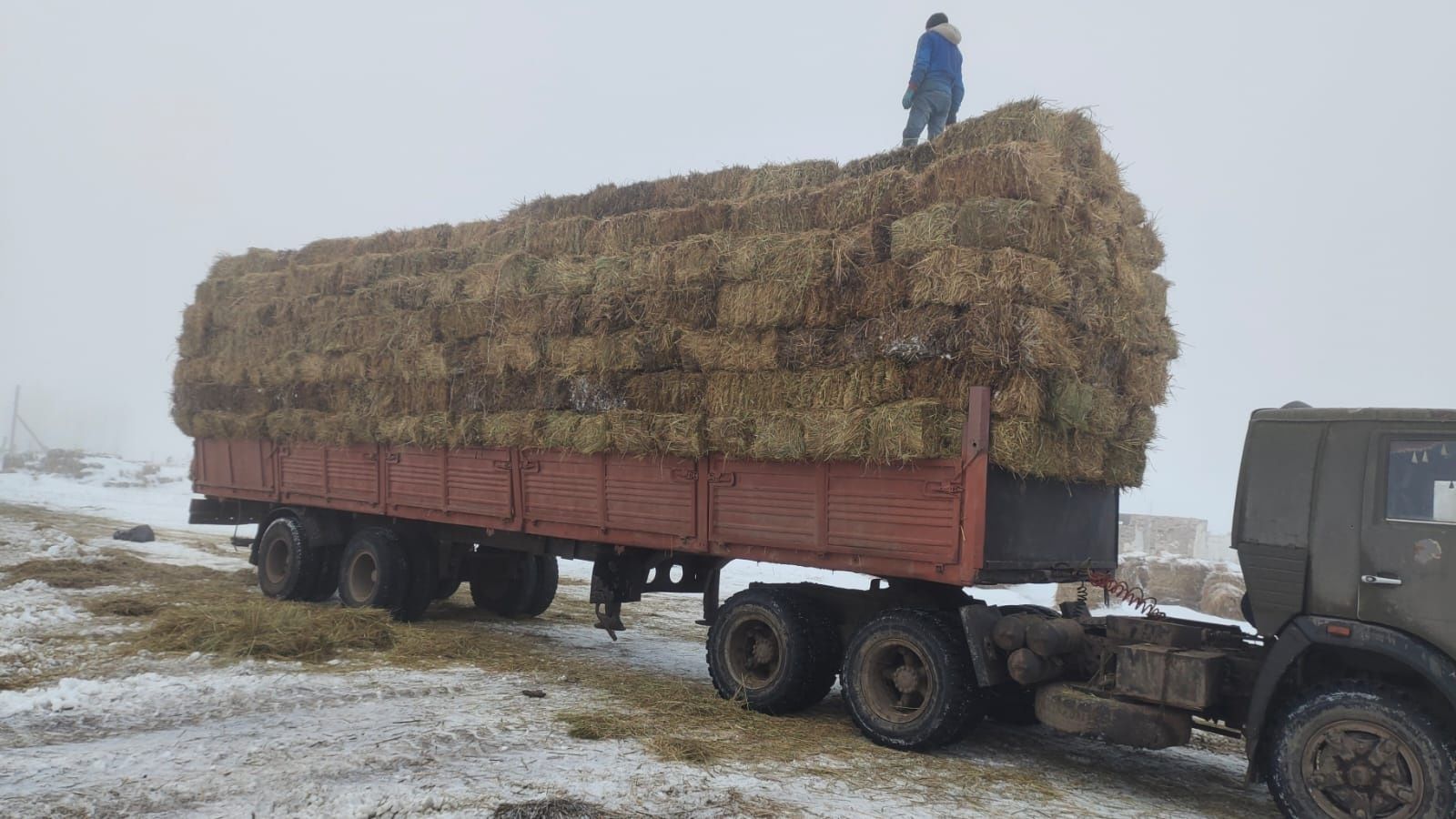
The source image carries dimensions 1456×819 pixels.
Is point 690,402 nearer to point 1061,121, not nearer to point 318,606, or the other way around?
point 1061,121

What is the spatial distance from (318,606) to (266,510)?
9.49 ft

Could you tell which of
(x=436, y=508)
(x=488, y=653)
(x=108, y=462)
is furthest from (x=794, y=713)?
(x=108, y=462)

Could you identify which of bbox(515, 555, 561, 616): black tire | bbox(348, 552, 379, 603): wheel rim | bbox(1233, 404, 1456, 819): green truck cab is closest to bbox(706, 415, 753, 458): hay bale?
bbox(1233, 404, 1456, 819): green truck cab

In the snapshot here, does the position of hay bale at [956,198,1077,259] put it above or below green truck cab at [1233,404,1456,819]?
above

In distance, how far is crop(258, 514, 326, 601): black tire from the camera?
12930mm

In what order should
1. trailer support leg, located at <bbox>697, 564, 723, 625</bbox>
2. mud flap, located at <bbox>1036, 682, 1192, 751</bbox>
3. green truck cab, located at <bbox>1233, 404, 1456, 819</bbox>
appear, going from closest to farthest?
green truck cab, located at <bbox>1233, 404, 1456, 819</bbox>
mud flap, located at <bbox>1036, 682, 1192, 751</bbox>
trailer support leg, located at <bbox>697, 564, 723, 625</bbox>

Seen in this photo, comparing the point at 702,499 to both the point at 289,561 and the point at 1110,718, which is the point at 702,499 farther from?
the point at 289,561

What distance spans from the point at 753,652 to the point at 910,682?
1.57 m

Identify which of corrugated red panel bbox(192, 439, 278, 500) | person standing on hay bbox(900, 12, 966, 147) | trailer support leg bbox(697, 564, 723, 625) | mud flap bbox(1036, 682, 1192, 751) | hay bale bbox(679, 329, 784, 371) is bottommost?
mud flap bbox(1036, 682, 1192, 751)

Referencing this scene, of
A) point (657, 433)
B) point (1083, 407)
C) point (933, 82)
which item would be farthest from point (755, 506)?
point (933, 82)

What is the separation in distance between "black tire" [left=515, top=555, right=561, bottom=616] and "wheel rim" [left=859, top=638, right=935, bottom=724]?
20.4 ft

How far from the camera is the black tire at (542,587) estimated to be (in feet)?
42.7

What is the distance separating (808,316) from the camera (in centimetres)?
814

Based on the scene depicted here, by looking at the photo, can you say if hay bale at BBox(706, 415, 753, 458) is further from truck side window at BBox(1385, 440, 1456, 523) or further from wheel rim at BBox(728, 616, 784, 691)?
truck side window at BBox(1385, 440, 1456, 523)
